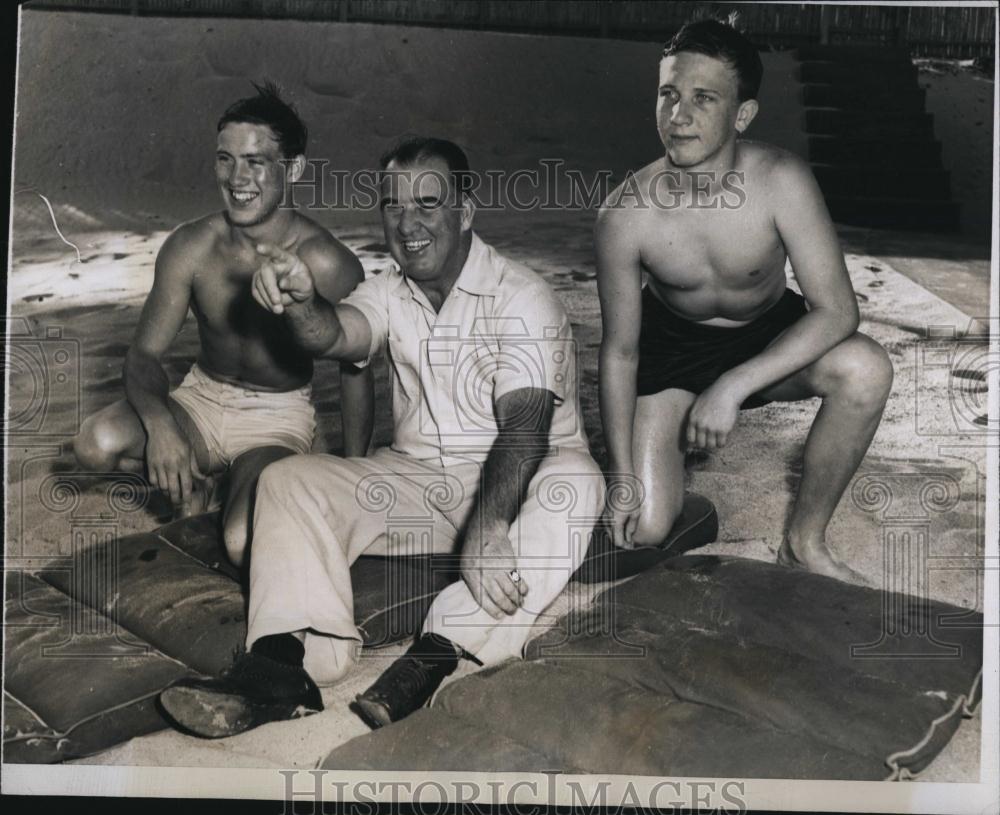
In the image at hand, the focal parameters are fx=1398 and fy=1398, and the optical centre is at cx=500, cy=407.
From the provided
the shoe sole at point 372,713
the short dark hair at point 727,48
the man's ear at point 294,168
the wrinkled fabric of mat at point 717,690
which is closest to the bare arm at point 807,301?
the short dark hair at point 727,48

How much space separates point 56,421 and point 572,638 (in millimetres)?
2145

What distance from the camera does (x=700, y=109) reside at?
511 cm

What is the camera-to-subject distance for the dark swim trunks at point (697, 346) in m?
5.15

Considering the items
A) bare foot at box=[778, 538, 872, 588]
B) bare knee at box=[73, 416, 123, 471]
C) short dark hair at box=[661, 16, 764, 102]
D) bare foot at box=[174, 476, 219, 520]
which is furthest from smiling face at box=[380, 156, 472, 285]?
bare foot at box=[778, 538, 872, 588]

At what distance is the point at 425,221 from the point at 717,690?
6.45 ft

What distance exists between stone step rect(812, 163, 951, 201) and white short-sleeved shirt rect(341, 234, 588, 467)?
3.89ft

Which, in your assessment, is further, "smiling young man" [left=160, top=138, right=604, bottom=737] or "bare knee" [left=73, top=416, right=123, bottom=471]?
"bare knee" [left=73, top=416, right=123, bottom=471]

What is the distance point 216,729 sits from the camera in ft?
16.2

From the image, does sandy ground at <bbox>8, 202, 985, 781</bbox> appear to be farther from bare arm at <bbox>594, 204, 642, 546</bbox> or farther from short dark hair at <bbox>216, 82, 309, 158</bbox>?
short dark hair at <bbox>216, 82, 309, 158</bbox>

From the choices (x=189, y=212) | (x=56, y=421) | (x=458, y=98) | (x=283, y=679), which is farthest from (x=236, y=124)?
(x=283, y=679)

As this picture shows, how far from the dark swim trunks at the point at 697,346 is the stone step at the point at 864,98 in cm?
87

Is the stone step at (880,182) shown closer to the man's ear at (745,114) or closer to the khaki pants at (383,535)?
the man's ear at (745,114)

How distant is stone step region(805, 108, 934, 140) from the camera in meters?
5.44

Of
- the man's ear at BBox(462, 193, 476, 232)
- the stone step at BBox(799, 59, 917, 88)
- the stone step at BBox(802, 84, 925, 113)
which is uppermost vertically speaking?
the stone step at BBox(799, 59, 917, 88)
